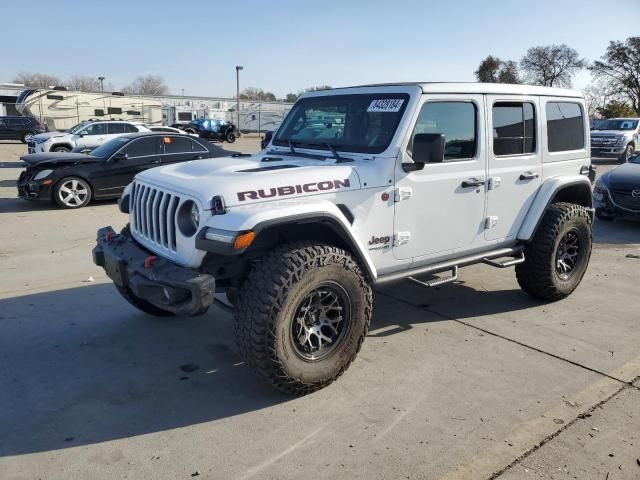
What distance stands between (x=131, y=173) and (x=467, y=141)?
7826 millimetres

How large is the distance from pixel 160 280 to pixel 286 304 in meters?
0.78

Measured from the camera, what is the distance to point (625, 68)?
45.6 meters

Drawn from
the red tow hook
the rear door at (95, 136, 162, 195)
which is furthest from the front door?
the rear door at (95, 136, 162, 195)

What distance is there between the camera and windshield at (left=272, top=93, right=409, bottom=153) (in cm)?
398

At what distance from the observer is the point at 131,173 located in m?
10.4

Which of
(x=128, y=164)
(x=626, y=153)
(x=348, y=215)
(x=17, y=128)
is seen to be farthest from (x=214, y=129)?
(x=348, y=215)

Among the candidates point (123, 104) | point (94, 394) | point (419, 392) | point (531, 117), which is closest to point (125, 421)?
point (94, 394)

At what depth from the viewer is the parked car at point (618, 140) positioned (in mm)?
19547

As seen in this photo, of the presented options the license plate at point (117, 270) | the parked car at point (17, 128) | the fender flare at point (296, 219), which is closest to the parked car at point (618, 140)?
the fender flare at point (296, 219)

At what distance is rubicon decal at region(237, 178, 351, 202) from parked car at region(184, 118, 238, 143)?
31.1 m

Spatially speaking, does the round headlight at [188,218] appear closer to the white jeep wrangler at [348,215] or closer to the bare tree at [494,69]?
the white jeep wrangler at [348,215]

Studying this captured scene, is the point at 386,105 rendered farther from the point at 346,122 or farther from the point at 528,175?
the point at 528,175

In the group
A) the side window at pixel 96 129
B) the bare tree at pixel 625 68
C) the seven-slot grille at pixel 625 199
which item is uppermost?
the bare tree at pixel 625 68

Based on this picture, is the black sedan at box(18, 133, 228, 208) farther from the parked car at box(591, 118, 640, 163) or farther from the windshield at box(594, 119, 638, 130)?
the windshield at box(594, 119, 638, 130)
